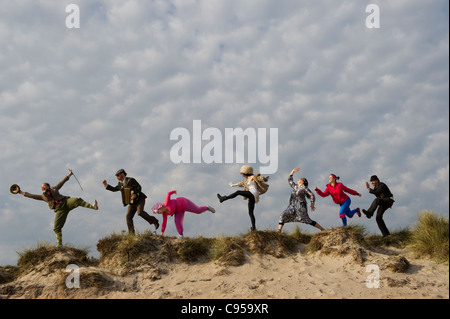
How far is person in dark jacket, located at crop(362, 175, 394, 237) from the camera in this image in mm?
11797

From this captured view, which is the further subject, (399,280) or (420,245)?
(420,245)

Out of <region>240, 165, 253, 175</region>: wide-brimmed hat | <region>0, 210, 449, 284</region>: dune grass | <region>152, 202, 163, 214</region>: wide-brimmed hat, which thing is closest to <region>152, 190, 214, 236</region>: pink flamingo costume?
<region>152, 202, 163, 214</region>: wide-brimmed hat

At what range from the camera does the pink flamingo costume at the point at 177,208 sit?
11.1 metres

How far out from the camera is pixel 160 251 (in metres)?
11.3

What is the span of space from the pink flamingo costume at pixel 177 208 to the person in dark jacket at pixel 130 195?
767 millimetres

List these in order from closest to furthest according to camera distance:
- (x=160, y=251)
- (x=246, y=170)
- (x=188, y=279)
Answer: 1. (x=188, y=279)
2. (x=160, y=251)
3. (x=246, y=170)

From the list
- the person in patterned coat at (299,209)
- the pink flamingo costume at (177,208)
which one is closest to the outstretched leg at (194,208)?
the pink flamingo costume at (177,208)

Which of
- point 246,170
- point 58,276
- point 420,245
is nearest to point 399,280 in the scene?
point 420,245

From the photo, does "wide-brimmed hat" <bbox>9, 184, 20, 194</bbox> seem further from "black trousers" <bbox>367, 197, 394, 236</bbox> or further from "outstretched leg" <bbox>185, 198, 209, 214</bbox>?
"black trousers" <bbox>367, 197, 394, 236</bbox>

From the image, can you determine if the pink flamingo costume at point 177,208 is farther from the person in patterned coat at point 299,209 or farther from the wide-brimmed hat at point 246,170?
the person in patterned coat at point 299,209

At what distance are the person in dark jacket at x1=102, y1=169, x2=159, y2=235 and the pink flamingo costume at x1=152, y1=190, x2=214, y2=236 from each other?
0.77 m
